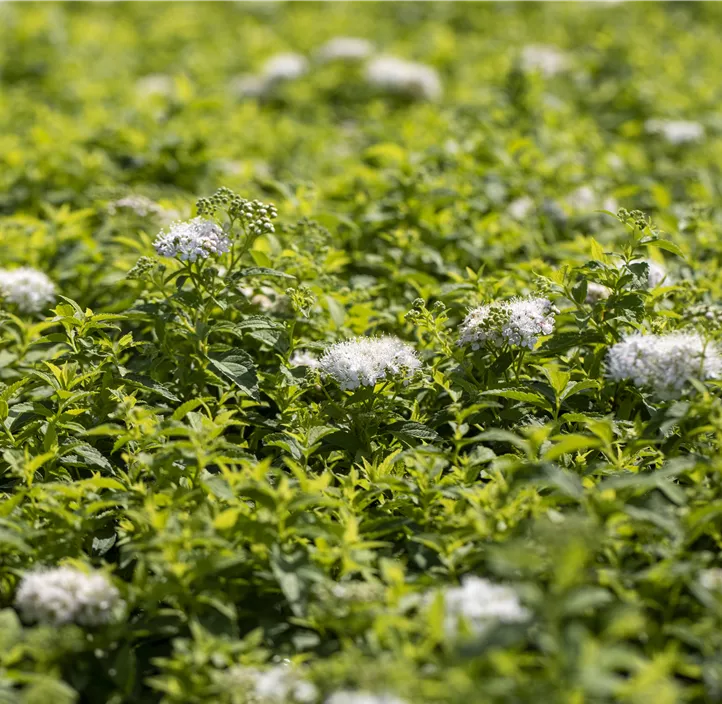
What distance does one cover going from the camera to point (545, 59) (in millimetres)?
8250

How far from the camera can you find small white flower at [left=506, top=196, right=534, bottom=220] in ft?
17.2

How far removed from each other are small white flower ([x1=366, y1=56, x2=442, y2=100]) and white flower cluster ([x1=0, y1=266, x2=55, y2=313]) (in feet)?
13.9

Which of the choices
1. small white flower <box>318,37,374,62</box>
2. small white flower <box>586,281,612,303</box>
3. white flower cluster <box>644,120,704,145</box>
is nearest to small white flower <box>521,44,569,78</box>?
small white flower <box>318,37,374,62</box>

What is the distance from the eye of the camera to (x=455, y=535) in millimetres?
2814

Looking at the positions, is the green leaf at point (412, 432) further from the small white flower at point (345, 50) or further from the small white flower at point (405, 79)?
the small white flower at point (345, 50)

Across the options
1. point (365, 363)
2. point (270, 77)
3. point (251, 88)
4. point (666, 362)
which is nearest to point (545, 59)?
point (270, 77)

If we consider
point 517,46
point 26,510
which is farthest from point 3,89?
point 26,510

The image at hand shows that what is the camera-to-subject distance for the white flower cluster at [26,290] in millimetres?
4141

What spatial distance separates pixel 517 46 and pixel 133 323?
18.3 ft

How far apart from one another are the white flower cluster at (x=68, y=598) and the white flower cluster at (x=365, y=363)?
1.08 m

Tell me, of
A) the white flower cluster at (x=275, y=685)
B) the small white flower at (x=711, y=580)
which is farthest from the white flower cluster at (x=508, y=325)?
the white flower cluster at (x=275, y=685)

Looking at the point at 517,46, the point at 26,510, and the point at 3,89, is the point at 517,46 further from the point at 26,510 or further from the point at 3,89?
the point at 26,510

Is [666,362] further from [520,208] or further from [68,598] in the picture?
[520,208]

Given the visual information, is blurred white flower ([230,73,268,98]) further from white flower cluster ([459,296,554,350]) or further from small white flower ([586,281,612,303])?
white flower cluster ([459,296,554,350])
